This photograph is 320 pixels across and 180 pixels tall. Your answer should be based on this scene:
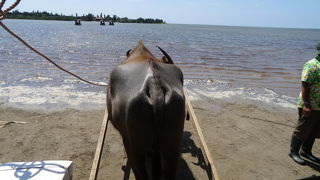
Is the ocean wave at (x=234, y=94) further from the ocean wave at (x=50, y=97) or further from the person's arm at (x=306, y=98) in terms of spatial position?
the person's arm at (x=306, y=98)

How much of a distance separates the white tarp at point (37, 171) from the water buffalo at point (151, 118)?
29.7 inches

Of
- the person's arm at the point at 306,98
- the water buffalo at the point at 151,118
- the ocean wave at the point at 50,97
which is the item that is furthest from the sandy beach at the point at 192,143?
the water buffalo at the point at 151,118

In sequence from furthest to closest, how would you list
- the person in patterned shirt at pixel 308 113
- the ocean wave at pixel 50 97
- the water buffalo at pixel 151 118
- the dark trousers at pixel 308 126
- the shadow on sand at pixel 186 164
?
the ocean wave at pixel 50 97
the dark trousers at pixel 308 126
the person in patterned shirt at pixel 308 113
the shadow on sand at pixel 186 164
the water buffalo at pixel 151 118

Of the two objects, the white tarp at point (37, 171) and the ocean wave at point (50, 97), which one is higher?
the white tarp at point (37, 171)

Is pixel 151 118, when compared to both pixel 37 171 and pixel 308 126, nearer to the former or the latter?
pixel 37 171

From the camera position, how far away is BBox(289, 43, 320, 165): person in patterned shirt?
4363mm

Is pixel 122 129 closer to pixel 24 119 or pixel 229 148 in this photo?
pixel 229 148

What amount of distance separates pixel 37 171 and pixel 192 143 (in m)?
3.09

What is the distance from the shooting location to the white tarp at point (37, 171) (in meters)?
2.74

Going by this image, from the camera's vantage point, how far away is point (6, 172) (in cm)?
280

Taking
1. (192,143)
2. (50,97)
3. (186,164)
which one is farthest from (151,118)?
(50,97)

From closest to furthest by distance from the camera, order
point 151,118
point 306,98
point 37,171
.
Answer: point 151,118, point 37,171, point 306,98

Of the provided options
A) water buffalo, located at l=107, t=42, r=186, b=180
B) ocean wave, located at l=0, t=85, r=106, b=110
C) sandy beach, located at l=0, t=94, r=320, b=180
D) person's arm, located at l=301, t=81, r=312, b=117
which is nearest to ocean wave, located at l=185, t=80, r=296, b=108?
sandy beach, located at l=0, t=94, r=320, b=180

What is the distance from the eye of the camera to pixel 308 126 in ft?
15.1
